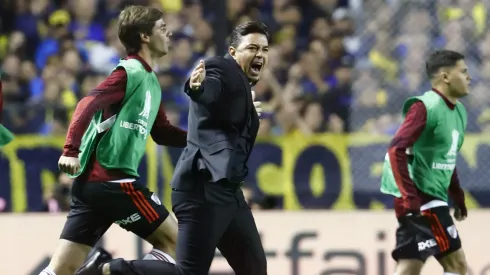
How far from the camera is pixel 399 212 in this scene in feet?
23.3

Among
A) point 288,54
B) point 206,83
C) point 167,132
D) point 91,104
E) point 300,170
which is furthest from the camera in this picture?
point 288,54

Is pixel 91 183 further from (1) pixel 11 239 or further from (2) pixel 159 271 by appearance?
(1) pixel 11 239

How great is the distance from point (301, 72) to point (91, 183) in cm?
486

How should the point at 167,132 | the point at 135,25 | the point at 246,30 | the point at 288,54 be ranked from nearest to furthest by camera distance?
the point at 246,30 < the point at 135,25 < the point at 167,132 < the point at 288,54

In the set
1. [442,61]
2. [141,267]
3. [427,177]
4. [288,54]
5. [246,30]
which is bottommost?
[141,267]

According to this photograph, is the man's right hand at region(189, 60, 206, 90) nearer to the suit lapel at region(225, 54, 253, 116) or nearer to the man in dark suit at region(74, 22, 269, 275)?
the man in dark suit at region(74, 22, 269, 275)

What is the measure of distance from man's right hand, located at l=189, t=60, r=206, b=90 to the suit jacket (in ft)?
0.62

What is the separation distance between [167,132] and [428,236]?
1827 mm

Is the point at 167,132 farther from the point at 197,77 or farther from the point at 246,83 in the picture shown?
the point at 197,77

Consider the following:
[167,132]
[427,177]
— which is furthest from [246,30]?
[427,177]

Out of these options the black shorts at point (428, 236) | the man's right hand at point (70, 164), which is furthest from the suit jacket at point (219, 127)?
the black shorts at point (428, 236)

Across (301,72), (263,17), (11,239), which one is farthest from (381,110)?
(11,239)

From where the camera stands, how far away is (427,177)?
7.08 metres

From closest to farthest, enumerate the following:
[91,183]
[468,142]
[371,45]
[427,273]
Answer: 1. [91,183]
2. [427,273]
3. [468,142]
4. [371,45]
